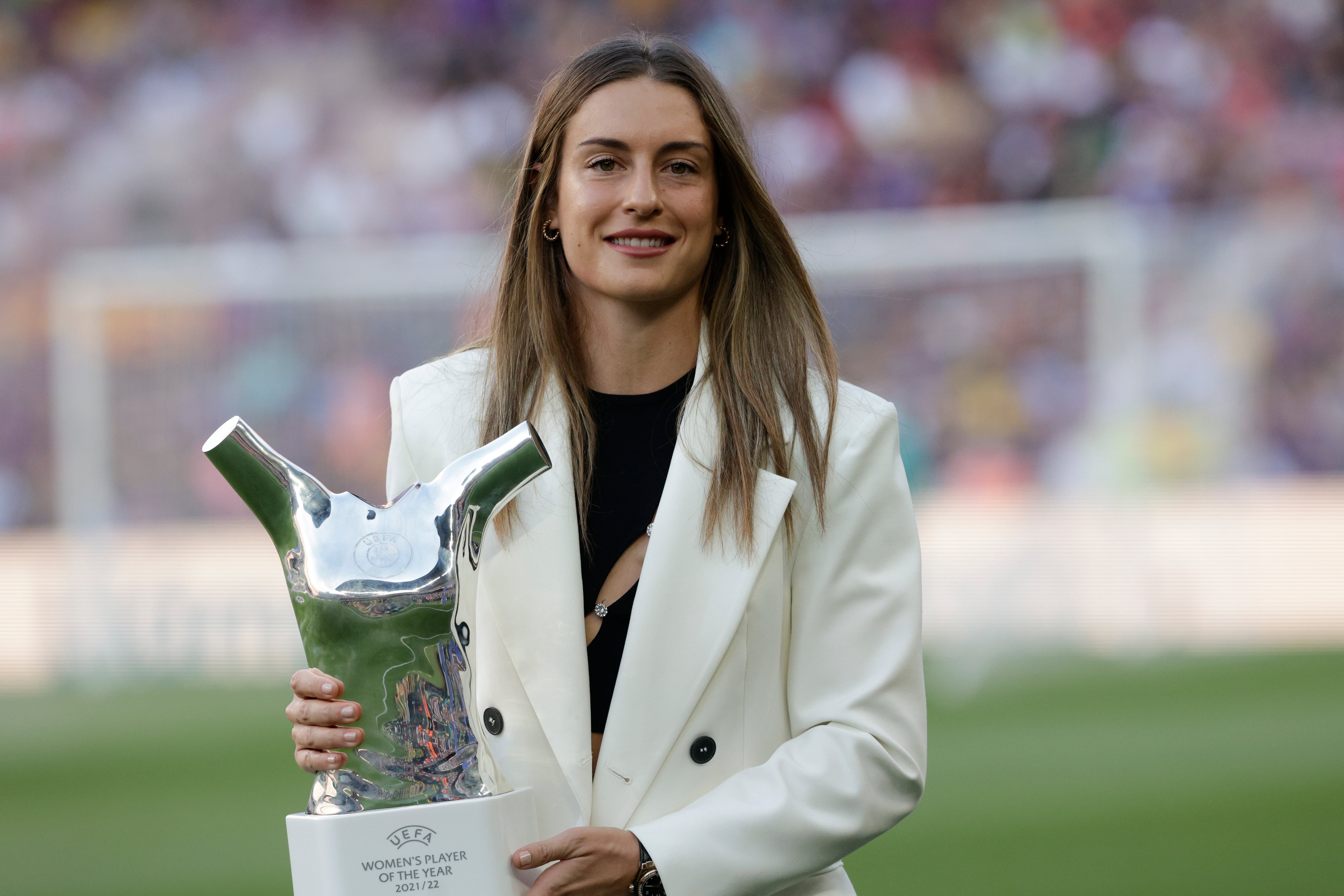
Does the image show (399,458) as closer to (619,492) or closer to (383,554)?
(619,492)

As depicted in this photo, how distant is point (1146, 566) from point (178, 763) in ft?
17.0

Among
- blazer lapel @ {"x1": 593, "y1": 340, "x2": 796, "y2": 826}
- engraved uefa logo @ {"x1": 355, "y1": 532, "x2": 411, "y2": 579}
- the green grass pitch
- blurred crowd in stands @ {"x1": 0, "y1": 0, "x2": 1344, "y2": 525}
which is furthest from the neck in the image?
blurred crowd in stands @ {"x1": 0, "y1": 0, "x2": 1344, "y2": 525}

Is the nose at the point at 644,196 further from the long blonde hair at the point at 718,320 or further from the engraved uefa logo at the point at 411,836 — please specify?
the engraved uefa logo at the point at 411,836

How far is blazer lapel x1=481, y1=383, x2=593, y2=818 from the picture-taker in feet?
6.15

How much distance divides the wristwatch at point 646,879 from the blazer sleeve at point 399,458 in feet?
1.96

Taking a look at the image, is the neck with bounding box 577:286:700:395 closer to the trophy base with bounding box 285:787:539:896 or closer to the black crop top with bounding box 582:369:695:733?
the black crop top with bounding box 582:369:695:733

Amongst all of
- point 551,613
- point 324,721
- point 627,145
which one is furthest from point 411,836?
point 627,145

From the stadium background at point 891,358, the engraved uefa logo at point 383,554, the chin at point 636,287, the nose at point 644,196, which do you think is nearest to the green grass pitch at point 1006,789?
the stadium background at point 891,358

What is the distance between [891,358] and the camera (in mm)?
8508

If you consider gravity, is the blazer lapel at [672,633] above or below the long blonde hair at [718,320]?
below

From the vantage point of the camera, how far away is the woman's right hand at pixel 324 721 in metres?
1.59

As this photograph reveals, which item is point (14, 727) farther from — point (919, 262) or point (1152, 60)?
point (1152, 60)

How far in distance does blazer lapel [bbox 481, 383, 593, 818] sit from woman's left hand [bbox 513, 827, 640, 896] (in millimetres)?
131

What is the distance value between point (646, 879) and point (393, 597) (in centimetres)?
49
